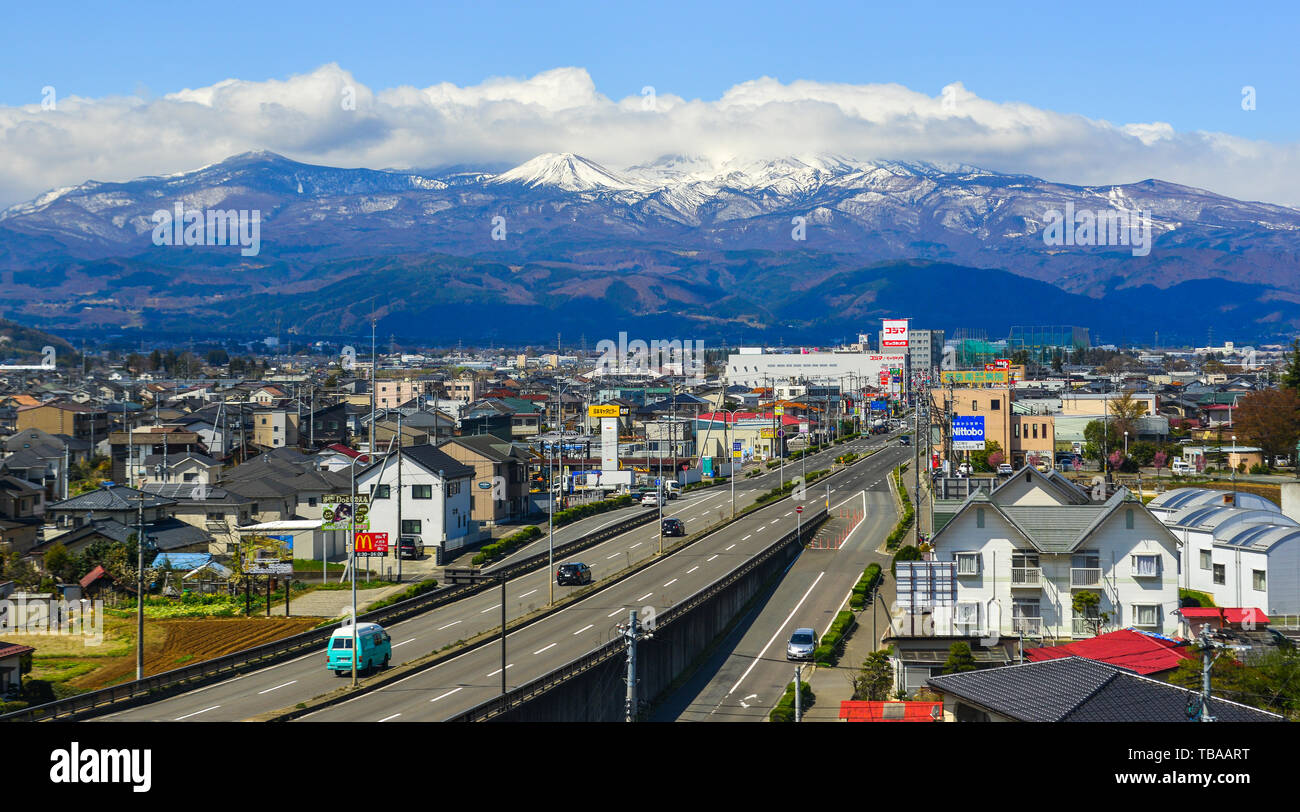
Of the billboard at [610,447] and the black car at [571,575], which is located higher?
the billboard at [610,447]

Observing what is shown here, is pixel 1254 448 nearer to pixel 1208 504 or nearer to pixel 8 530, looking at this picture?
pixel 1208 504

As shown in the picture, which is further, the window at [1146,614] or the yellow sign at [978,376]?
the yellow sign at [978,376]

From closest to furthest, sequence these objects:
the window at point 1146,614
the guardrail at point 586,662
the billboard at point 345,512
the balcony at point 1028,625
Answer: the guardrail at point 586,662 → the window at point 1146,614 → the balcony at point 1028,625 → the billboard at point 345,512

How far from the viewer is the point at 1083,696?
12.5 meters

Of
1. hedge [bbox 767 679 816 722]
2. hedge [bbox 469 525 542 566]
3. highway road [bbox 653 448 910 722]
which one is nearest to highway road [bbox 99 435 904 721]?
highway road [bbox 653 448 910 722]

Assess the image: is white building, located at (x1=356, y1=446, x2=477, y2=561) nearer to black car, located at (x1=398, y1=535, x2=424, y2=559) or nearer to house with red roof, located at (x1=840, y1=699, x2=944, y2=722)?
black car, located at (x1=398, y1=535, x2=424, y2=559)

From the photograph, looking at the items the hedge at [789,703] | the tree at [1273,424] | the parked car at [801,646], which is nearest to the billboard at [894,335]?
the tree at [1273,424]

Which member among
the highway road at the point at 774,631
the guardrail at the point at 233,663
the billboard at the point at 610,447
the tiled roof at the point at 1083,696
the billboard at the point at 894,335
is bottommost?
the highway road at the point at 774,631

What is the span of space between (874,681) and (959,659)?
1.75 meters

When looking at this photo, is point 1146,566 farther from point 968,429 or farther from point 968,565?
point 968,429

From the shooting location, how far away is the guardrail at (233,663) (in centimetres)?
1736

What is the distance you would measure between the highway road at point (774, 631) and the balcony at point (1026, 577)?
170 inches

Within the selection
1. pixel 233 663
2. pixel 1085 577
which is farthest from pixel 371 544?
pixel 1085 577

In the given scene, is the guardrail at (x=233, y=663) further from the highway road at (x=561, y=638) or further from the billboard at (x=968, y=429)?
the billboard at (x=968, y=429)
